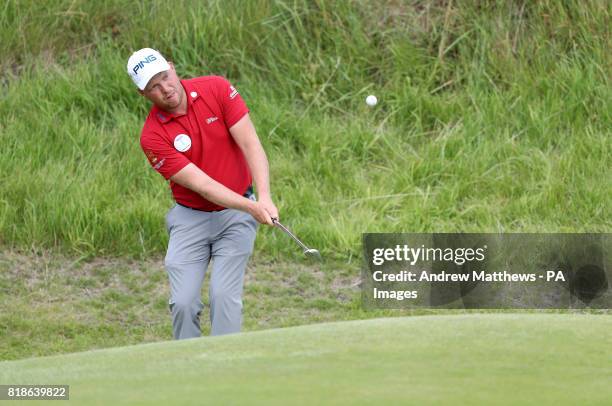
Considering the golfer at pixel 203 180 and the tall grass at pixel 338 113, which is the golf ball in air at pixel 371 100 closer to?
the tall grass at pixel 338 113

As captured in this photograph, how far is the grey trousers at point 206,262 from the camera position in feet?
16.2

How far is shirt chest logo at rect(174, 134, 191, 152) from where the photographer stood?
4988 mm

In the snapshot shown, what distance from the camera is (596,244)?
22.9ft

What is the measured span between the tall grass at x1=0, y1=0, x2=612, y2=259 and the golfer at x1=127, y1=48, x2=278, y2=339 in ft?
6.66

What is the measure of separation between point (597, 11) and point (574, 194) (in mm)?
1770

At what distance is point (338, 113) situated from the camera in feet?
27.2

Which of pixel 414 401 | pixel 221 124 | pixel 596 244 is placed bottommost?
pixel 414 401

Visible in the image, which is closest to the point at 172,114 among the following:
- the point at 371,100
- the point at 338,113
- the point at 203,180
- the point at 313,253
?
the point at 203,180

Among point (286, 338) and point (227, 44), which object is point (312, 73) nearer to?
point (227, 44)

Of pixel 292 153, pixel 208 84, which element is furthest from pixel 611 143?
pixel 208 84

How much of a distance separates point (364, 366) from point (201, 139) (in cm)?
235

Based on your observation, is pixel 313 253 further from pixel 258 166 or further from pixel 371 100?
pixel 371 100

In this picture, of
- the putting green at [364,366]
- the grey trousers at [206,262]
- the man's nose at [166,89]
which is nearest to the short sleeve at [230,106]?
the man's nose at [166,89]

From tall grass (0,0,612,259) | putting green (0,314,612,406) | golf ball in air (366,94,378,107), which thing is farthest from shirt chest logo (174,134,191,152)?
golf ball in air (366,94,378,107)
